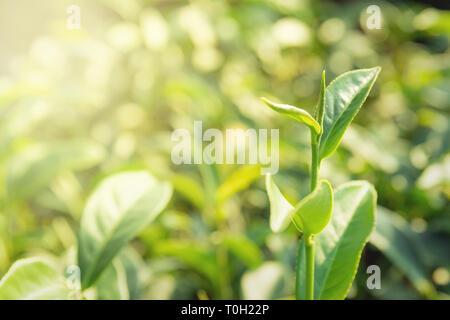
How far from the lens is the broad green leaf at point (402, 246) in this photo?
612 millimetres

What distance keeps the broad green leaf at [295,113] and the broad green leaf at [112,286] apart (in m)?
0.29

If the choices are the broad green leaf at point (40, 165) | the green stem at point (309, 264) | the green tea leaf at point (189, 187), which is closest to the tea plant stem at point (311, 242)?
the green stem at point (309, 264)

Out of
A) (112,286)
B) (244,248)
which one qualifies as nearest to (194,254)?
(244,248)

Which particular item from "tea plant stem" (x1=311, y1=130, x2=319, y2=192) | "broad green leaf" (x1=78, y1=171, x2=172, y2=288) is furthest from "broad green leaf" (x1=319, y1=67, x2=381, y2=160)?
"broad green leaf" (x1=78, y1=171, x2=172, y2=288)

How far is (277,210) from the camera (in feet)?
1.05

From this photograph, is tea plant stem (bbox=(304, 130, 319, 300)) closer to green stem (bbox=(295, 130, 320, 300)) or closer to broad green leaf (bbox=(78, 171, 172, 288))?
green stem (bbox=(295, 130, 320, 300))

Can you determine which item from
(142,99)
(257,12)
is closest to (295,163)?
(142,99)

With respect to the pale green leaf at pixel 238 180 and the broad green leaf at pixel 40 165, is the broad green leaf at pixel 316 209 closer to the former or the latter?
the pale green leaf at pixel 238 180

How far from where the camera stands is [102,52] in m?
0.95

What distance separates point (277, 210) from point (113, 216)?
9.6 inches

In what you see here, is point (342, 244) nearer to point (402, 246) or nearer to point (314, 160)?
point (314, 160)

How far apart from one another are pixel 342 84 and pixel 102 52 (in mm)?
697

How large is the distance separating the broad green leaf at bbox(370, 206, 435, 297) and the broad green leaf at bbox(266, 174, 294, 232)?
342 mm

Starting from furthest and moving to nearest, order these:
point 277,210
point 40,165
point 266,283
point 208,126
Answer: point 208,126
point 40,165
point 266,283
point 277,210
